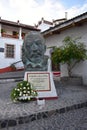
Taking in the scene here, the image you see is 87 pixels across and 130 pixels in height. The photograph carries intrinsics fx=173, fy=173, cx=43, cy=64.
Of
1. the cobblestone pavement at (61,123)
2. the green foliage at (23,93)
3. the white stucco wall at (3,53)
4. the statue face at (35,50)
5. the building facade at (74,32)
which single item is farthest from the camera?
the white stucco wall at (3,53)

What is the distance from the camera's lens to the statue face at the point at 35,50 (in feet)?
20.6

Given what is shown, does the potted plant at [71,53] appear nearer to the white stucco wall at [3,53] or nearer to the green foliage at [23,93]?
the green foliage at [23,93]

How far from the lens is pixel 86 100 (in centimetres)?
535

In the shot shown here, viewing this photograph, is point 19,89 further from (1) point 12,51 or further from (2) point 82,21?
(1) point 12,51

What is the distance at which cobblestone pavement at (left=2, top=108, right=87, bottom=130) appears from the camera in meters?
3.59

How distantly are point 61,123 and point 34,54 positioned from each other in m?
3.06

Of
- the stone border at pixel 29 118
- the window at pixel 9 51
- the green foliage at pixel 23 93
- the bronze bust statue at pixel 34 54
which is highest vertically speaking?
the window at pixel 9 51

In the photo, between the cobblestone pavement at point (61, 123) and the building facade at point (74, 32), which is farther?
the building facade at point (74, 32)

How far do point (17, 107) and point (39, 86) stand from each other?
49.9 inches

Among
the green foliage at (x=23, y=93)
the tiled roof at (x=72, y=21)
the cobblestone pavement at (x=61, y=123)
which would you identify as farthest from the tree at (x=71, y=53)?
the cobblestone pavement at (x=61, y=123)

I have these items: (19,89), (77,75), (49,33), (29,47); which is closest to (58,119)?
(19,89)

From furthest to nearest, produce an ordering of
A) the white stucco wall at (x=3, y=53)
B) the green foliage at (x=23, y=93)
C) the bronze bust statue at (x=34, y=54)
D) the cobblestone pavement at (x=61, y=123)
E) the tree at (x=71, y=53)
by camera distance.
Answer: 1. the white stucco wall at (x=3, y=53)
2. the tree at (x=71, y=53)
3. the bronze bust statue at (x=34, y=54)
4. the green foliage at (x=23, y=93)
5. the cobblestone pavement at (x=61, y=123)

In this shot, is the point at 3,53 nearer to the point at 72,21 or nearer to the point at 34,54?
the point at 72,21

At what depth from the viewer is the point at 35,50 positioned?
6.30 m
